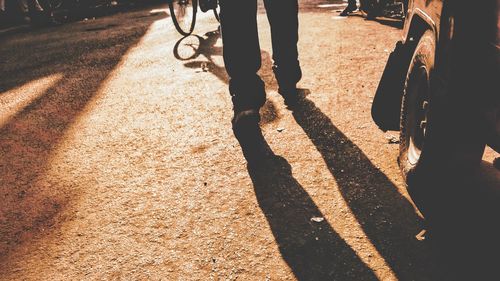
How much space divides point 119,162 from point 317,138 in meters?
1.52

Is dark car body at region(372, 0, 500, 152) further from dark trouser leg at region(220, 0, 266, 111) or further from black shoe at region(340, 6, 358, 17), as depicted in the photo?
black shoe at region(340, 6, 358, 17)

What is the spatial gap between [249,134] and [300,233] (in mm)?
805

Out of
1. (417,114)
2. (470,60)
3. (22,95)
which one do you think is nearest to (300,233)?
(417,114)

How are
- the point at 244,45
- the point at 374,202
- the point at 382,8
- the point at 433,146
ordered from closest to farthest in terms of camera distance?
the point at 433,146
the point at 374,202
the point at 244,45
the point at 382,8

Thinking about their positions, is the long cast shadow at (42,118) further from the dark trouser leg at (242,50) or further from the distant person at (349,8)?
the distant person at (349,8)

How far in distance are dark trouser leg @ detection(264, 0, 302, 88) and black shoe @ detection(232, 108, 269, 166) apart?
0.78 m

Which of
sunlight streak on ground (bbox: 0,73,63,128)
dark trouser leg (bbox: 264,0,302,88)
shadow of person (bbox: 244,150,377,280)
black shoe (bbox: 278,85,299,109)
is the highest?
dark trouser leg (bbox: 264,0,302,88)

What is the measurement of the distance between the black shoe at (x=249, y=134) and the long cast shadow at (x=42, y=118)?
3.88 feet

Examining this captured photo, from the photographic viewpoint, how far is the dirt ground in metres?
1.82

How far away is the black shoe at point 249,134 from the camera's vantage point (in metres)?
2.46

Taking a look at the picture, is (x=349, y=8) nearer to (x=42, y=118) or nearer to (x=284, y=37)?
(x=284, y=37)

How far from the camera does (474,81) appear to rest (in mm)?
1418

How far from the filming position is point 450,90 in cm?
148

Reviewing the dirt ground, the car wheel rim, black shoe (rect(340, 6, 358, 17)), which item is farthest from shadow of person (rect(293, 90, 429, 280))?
black shoe (rect(340, 6, 358, 17))
